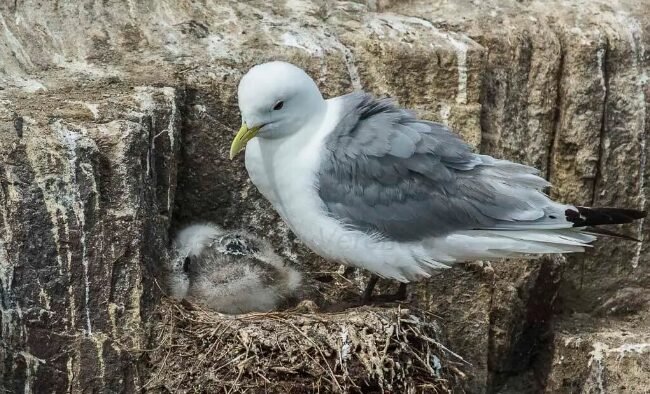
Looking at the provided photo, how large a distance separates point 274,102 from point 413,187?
22.6 inches

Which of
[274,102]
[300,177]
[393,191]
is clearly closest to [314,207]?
[300,177]

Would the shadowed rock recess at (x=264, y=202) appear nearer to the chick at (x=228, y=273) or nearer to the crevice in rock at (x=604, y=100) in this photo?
the crevice in rock at (x=604, y=100)

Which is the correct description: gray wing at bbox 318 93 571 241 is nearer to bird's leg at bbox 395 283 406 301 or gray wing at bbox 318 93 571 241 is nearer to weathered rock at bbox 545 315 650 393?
bird's leg at bbox 395 283 406 301

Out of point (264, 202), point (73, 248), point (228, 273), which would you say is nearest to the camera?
point (73, 248)

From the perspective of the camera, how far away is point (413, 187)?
429cm

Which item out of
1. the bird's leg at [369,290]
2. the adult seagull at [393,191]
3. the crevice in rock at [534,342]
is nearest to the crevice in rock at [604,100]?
the crevice in rock at [534,342]

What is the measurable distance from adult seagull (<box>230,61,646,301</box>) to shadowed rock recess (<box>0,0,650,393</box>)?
0.92 ft

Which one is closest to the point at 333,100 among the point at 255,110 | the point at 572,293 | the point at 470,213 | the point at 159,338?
the point at 255,110

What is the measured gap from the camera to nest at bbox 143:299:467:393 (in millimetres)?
4074

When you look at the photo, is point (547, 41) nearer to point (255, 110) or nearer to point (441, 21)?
point (441, 21)

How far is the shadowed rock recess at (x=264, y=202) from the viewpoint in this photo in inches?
160

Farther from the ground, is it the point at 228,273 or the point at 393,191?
the point at 393,191

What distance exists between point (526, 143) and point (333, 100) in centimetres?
113

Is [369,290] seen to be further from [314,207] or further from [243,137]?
[243,137]
